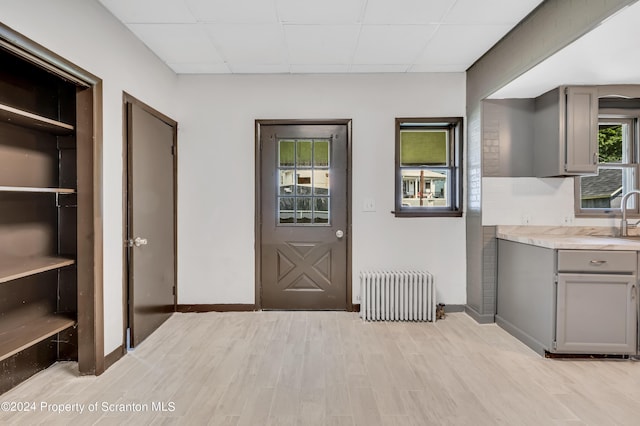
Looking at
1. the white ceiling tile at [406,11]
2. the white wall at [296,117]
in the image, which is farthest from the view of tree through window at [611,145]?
the white ceiling tile at [406,11]

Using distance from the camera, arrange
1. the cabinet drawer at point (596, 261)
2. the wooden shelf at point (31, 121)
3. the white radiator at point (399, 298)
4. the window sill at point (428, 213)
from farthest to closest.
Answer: the window sill at point (428, 213), the white radiator at point (399, 298), the cabinet drawer at point (596, 261), the wooden shelf at point (31, 121)

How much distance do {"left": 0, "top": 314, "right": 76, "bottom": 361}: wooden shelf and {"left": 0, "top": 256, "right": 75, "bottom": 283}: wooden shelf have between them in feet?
1.26

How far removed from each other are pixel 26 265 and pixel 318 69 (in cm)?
300

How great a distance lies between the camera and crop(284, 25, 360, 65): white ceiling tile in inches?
114

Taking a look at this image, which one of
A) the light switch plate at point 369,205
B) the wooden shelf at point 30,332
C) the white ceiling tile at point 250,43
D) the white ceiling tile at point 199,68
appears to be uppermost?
the white ceiling tile at point 250,43

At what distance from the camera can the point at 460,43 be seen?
317 cm

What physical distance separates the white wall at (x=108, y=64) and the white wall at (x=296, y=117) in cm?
82

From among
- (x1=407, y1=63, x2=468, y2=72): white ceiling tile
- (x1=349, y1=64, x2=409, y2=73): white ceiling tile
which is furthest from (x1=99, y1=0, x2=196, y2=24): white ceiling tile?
(x1=407, y1=63, x2=468, y2=72): white ceiling tile

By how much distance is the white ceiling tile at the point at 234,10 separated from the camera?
253cm

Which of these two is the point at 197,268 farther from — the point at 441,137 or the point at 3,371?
the point at 441,137

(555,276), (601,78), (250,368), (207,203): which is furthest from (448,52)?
(250,368)

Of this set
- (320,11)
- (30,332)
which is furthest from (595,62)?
(30,332)

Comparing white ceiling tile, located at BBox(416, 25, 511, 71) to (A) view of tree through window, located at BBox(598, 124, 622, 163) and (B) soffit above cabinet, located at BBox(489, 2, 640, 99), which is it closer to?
(B) soffit above cabinet, located at BBox(489, 2, 640, 99)

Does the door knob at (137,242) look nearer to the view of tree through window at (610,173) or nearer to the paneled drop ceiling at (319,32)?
the paneled drop ceiling at (319,32)
